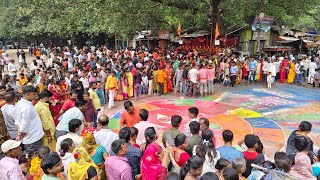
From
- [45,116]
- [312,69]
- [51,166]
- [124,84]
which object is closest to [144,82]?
[124,84]

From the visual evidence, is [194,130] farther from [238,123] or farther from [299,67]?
[299,67]

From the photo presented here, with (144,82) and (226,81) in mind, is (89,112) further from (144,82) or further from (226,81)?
(226,81)

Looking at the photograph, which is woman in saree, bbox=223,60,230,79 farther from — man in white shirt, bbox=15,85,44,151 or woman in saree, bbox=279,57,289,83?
man in white shirt, bbox=15,85,44,151

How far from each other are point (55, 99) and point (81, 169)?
4.31 m

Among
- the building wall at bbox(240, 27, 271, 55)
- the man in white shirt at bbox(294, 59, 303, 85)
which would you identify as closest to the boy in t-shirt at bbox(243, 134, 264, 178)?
the man in white shirt at bbox(294, 59, 303, 85)

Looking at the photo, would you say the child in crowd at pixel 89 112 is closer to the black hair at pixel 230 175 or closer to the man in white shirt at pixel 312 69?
the black hair at pixel 230 175

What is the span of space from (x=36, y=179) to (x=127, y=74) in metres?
8.44

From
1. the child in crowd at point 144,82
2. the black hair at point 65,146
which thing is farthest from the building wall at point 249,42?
the black hair at point 65,146

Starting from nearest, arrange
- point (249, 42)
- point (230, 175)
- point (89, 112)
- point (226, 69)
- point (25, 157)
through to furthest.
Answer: point (230, 175), point (25, 157), point (89, 112), point (226, 69), point (249, 42)

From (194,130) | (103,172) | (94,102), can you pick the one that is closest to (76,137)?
(103,172)

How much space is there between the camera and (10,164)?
4027 mm

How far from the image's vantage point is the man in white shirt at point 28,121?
5430mm

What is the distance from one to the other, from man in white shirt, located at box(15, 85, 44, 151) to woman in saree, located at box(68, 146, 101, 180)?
6.06ft

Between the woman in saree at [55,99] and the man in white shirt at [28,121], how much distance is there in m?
1.22
